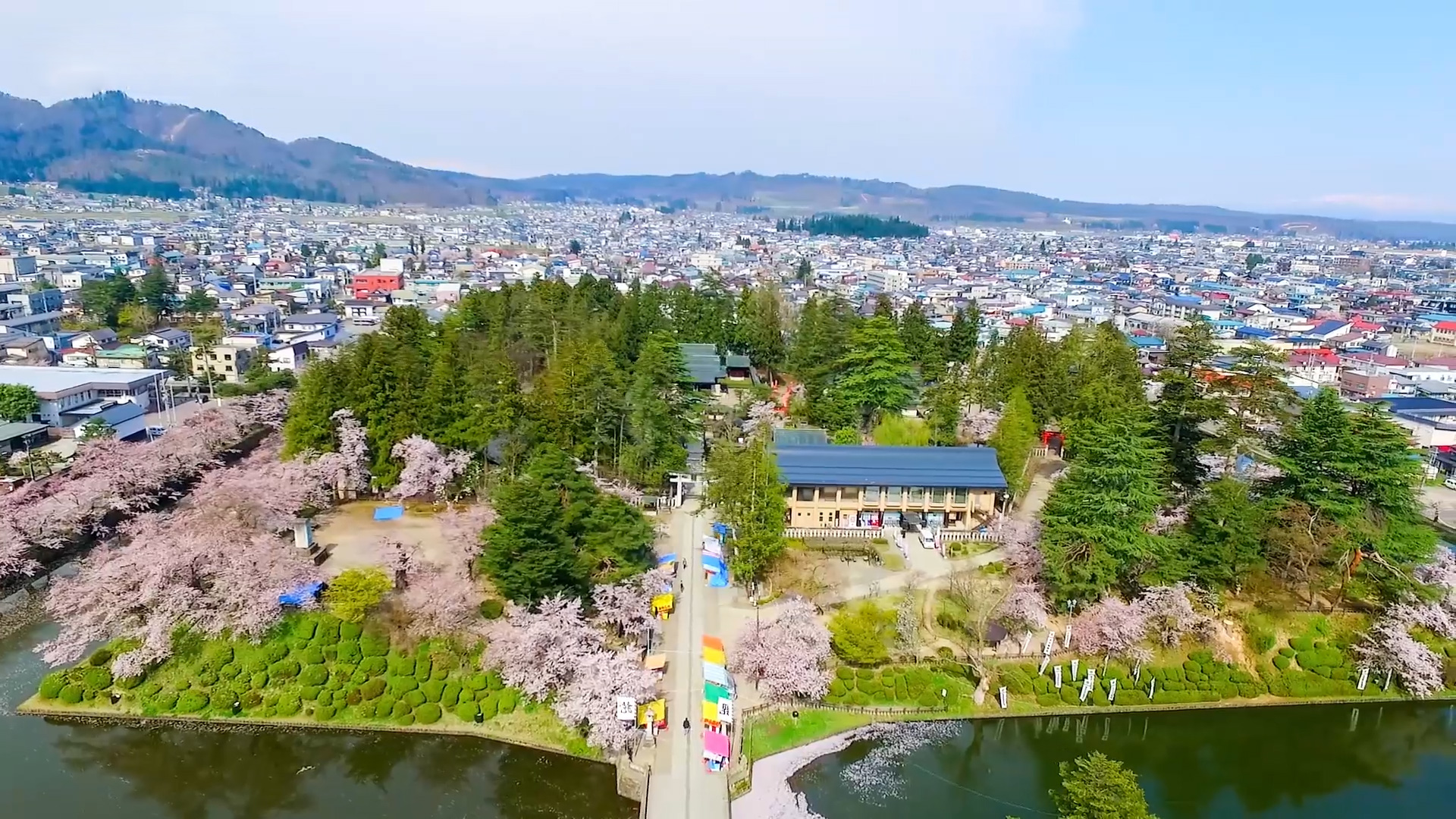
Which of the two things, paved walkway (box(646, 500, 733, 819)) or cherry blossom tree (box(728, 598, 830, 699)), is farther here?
cherry blossom tree (box(728, 598, 830, 699))

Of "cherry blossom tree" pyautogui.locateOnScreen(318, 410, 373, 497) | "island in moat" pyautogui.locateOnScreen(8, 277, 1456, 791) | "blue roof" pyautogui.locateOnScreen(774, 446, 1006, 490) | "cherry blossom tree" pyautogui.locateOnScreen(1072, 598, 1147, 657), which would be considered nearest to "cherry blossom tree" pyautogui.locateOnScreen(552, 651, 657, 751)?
"island in moat" pyautogui.locateOnScreen(8, 277, 1456, 791)

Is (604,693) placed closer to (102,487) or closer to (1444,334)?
(102,487)

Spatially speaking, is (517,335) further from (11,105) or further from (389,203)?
(11,105)

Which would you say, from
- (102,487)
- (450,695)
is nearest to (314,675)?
(450,695)

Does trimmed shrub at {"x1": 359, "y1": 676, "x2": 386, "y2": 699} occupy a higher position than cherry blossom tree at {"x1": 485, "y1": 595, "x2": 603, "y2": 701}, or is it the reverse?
cherry blossom tree at {"x1": 485, "y1": 595, "x2": 603, "y2": 701}

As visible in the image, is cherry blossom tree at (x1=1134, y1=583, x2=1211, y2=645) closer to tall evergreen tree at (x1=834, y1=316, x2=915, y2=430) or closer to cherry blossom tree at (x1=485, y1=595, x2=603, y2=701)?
cherry blossom tree at (x1=485, y1=595, x2=603, y2=701)

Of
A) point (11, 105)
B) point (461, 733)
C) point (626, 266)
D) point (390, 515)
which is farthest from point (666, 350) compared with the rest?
point (11, 105)
